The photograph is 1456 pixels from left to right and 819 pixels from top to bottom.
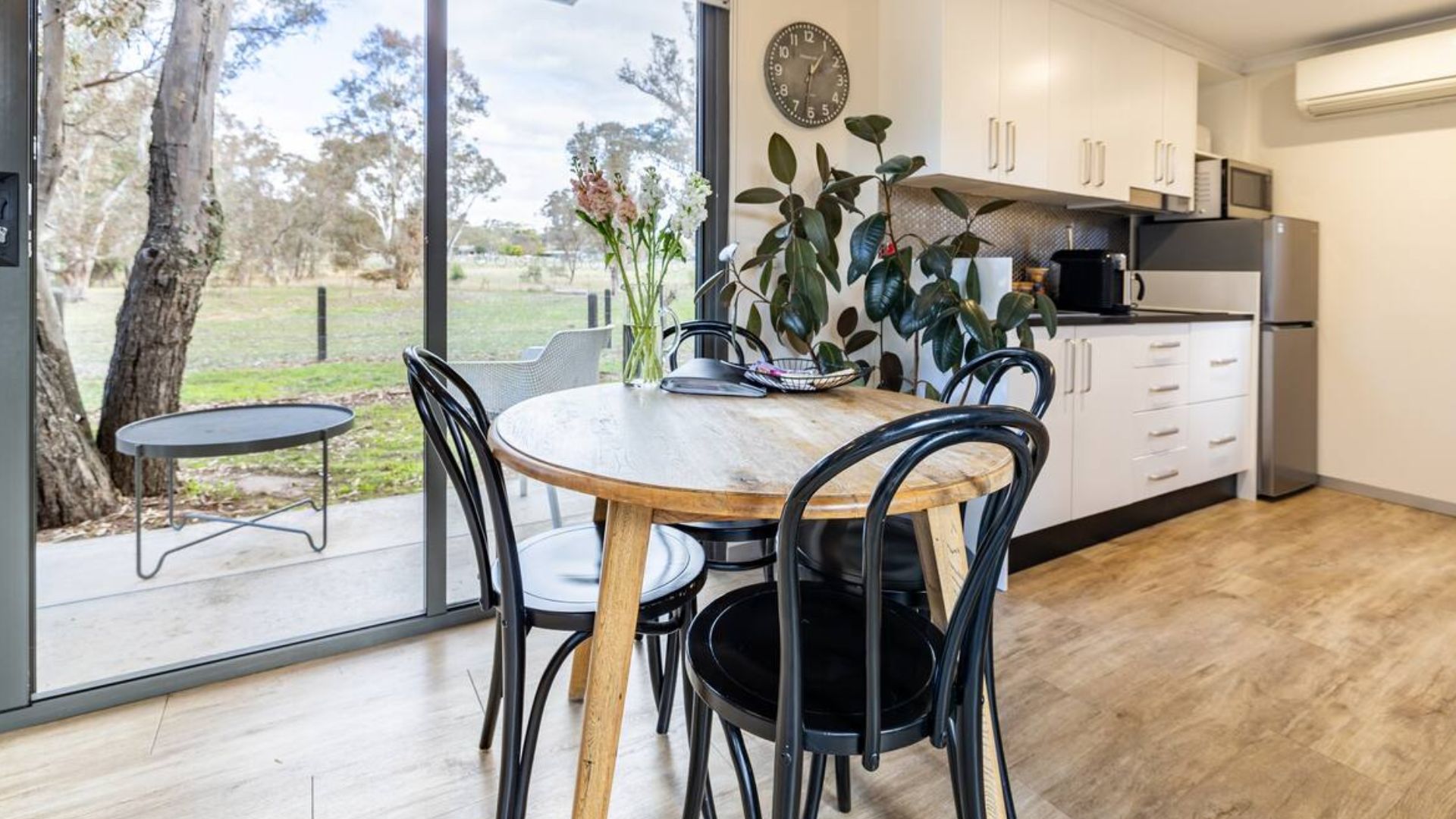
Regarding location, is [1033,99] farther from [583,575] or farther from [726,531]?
[583,575]

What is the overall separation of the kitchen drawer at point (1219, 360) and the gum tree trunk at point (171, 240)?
3781mm

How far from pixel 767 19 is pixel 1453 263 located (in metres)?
3.45

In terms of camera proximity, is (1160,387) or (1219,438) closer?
(1160,387)

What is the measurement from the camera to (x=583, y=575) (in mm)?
1420

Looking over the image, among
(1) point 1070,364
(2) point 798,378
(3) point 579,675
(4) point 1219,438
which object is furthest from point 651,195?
(4) point 1219,438

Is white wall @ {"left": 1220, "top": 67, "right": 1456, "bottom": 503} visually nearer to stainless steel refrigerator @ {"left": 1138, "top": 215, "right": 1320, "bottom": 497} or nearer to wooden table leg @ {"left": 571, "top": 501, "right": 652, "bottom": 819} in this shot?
stainless steel refrigerator @ {"left": 1138, "top": 215, "right": 1320, "bottom": 497}

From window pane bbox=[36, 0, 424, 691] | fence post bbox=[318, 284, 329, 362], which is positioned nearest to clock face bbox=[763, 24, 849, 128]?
window pane bbox=[36, 0, 424, 691]

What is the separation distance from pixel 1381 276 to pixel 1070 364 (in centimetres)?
221

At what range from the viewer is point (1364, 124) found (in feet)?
12.4

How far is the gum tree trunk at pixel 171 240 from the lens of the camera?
1870mm

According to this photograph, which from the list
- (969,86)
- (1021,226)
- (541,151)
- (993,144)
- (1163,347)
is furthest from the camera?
(1021,226)

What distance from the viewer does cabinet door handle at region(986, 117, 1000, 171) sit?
296cm

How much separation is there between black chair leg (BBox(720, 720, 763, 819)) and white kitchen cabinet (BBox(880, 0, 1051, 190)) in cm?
235

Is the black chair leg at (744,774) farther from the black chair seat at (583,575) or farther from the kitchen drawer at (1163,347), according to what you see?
the kitchen drawer at (1163,347)
